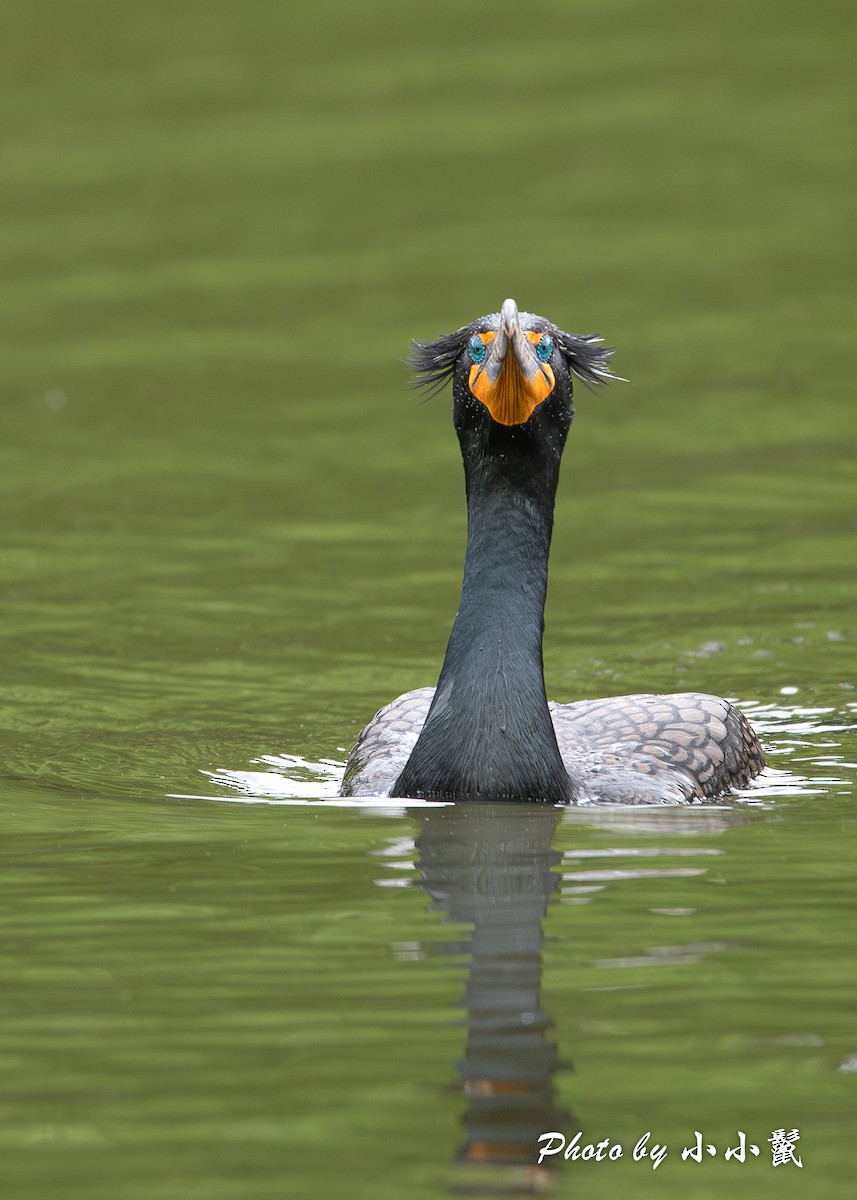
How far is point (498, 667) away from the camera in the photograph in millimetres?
10219

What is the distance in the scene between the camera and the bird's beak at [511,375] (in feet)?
31.9

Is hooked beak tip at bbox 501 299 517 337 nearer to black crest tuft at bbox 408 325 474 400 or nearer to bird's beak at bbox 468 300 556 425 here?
bird's beak at bbox 468 300 556 425

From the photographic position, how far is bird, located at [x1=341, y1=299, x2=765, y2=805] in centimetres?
1002

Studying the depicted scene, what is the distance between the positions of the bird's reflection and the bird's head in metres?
1.82

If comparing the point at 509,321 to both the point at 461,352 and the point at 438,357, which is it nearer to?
the point at 461,352

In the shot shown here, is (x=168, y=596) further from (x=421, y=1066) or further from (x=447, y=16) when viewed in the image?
(x=447, y=16)

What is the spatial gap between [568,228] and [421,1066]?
20.8m

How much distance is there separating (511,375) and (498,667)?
1361 mm

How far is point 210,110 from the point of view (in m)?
30.9

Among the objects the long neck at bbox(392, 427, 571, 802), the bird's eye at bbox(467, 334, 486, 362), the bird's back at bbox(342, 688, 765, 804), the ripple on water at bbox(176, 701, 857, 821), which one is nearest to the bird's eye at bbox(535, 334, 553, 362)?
the bird's eye at bbox(467, 334, 486, 362)

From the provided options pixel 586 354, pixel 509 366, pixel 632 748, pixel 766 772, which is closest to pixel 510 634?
pixel 632 748

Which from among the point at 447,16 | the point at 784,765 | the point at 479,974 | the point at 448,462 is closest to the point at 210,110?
the point at 447,16

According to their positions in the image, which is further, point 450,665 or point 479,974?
point 450,665

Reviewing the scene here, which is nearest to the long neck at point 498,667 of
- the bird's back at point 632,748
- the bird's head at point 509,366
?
the bird's head at point 509,366
